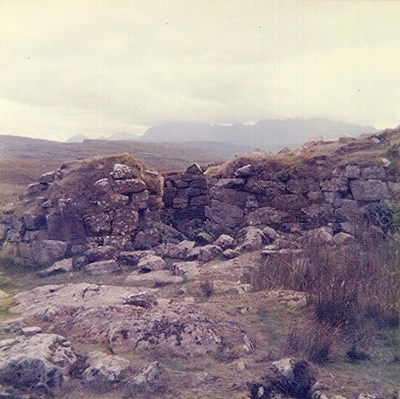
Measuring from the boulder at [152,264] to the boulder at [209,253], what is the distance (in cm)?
73

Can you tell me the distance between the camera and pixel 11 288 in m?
8.91

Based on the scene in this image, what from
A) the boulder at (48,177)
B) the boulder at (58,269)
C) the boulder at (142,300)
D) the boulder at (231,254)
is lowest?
the boulder at (58,269)

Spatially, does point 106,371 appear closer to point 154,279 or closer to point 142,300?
point 142,300

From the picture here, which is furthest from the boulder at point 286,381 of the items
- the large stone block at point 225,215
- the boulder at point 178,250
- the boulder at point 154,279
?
the large stone block at point 225,215

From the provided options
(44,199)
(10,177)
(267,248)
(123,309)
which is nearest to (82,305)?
(123,309)

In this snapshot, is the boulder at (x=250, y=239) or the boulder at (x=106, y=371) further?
the boulder at (x=250, y=239)

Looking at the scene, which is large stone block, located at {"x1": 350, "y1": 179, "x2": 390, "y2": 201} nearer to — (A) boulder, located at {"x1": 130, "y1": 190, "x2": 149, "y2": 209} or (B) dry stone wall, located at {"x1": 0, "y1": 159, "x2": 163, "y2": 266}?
(B) dry stone wall, located at {"x1": 0, "y1": 159, "x2": 163, "y2": 266}

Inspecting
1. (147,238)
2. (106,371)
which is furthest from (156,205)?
(106,371)

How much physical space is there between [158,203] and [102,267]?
2992mm

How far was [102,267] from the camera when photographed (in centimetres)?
910

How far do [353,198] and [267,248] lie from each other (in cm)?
272

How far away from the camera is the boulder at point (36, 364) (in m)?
4.54

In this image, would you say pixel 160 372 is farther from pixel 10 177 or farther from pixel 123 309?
pixel 10 177

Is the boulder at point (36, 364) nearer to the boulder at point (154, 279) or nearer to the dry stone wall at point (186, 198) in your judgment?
the boulder at point (154, 279)
